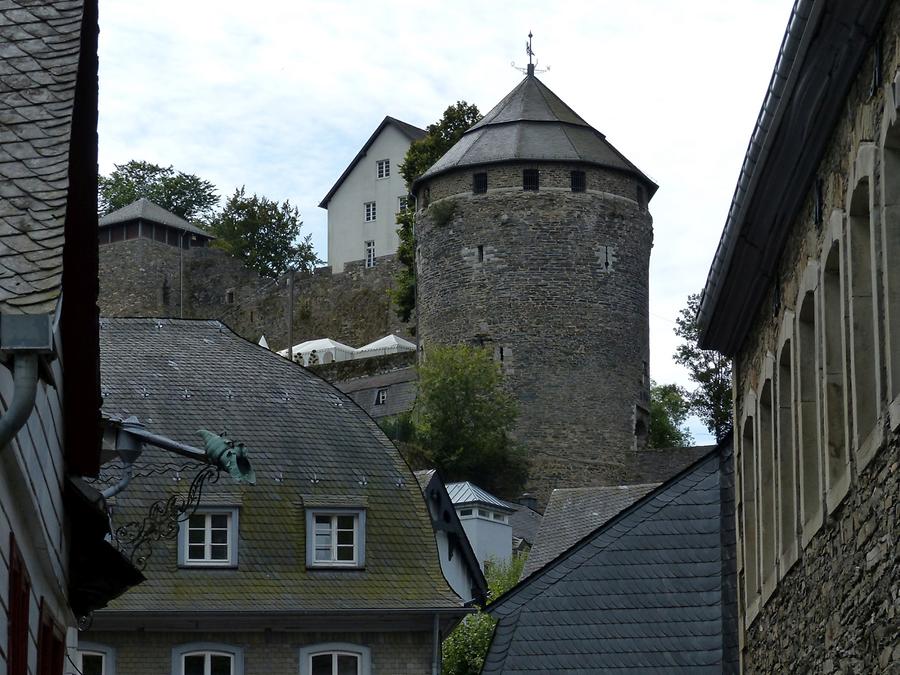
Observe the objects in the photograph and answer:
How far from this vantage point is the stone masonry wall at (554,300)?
62000 mm

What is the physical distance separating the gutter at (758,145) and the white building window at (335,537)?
13816 mm

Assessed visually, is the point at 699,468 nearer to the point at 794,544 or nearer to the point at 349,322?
the point at 794,544

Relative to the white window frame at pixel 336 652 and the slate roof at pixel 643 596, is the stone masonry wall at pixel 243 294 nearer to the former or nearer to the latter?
the white window frame at pixel 336 652

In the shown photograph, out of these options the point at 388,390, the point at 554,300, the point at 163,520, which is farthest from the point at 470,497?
the point at 163,520

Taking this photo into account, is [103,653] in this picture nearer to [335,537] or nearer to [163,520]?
[335,537]

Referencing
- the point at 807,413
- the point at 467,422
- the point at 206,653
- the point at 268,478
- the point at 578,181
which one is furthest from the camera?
the point at 578,181

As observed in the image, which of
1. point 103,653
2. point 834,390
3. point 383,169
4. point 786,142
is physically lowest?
point 103,653

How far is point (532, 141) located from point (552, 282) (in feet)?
14.4

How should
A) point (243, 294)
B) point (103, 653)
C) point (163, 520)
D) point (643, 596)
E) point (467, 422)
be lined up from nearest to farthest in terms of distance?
1. point (163, 520)
2. point (643, 596)
3. point (103, 653)
4. point (467, 422)
5. point (243, 294)

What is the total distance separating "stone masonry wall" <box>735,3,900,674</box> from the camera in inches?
339

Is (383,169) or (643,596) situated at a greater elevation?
(383,169)

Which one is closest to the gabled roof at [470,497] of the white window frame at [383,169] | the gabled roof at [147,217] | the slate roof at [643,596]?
the slate roof at [643,596]

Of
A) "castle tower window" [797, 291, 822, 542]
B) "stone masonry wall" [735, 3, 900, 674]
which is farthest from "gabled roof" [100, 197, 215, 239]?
"castle tower window" [797, 291, 822, 542]

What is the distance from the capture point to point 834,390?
1020 centimetres
